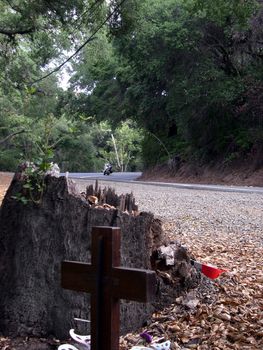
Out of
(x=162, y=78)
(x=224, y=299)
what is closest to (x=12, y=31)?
(x=162, y=78)

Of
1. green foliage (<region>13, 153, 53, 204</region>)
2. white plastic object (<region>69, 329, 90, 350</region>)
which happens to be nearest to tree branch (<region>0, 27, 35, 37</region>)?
green foliage (<region>13, 153, 53, 204</region>)

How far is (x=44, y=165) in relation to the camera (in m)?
4.62

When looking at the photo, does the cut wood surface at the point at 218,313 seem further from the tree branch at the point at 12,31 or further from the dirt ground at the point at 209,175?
the dirt ground at the point at 209,175

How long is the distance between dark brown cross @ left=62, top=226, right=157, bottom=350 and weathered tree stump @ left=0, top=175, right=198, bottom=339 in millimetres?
1580

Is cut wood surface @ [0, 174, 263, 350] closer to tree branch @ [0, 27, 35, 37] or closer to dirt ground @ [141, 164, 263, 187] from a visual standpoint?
tree branch @ [0, 27, 35, 37]

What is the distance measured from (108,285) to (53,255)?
178 centimetres

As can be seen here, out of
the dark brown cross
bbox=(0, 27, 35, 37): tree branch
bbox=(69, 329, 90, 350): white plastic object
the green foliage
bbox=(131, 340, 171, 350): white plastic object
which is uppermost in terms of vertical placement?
bbox=(0, 27, 35, 37): tree branch

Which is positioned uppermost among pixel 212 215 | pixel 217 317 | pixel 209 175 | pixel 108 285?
pixel 209 175

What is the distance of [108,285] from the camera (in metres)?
2.92

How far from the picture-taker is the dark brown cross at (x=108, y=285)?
285cm

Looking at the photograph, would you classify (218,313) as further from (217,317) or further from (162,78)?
(162,78)

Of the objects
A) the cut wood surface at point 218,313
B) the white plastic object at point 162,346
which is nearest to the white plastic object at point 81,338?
the cut wood surface at point 218,313

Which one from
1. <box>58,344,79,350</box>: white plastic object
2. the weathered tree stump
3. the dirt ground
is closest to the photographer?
<box>58,344,79,350</box>: white plastic object

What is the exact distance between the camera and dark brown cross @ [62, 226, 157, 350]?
2848mm
